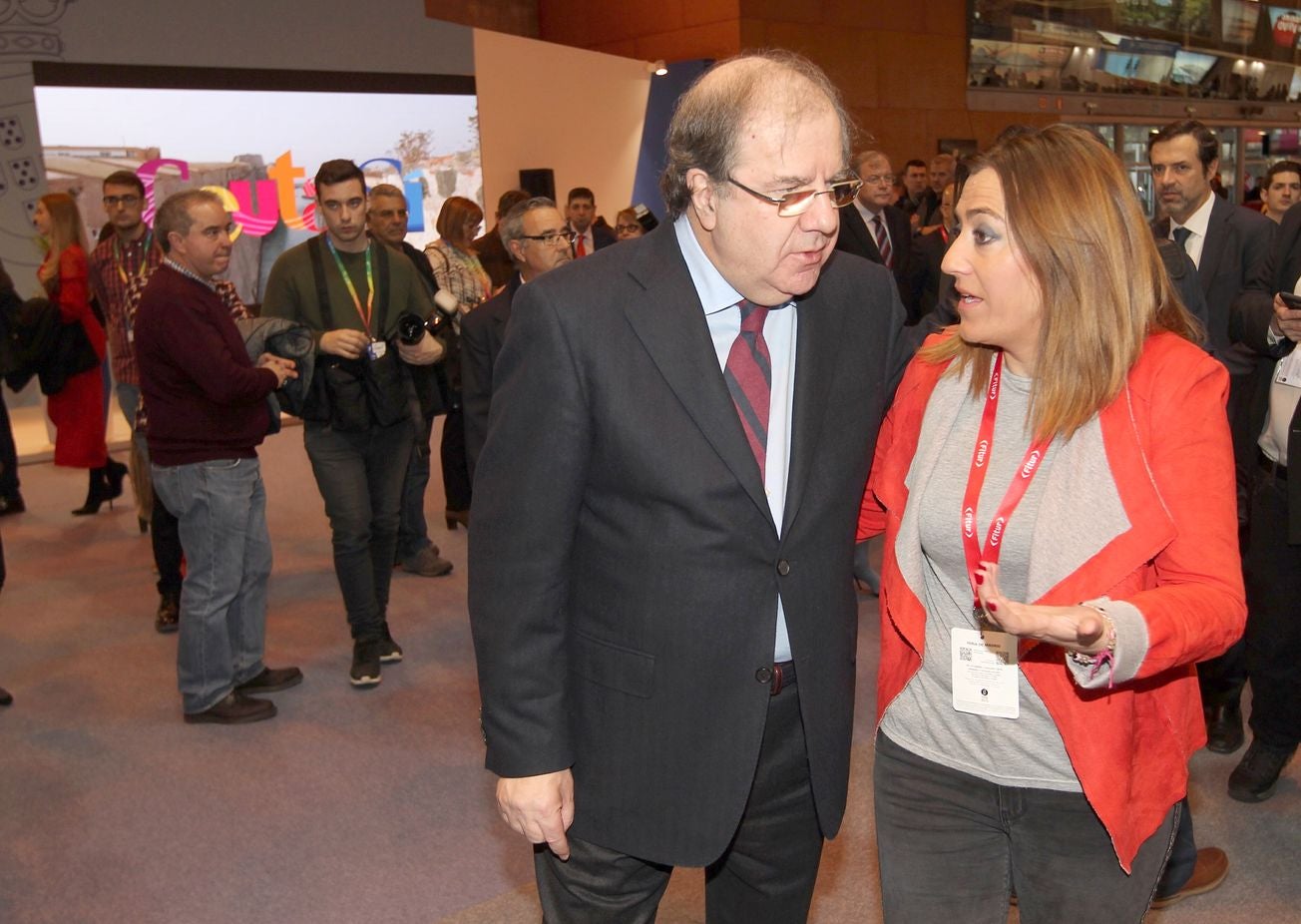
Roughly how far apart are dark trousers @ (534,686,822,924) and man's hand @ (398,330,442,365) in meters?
2.73

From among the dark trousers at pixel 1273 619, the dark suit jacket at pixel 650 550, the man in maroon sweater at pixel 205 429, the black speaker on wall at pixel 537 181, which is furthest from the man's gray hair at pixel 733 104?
the black speaker on wall at pixel 537 181

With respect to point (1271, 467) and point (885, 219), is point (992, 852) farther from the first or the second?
point (885, 219)

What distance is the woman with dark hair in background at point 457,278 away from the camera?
6.50 metres

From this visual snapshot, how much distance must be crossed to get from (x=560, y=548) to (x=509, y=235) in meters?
2.69

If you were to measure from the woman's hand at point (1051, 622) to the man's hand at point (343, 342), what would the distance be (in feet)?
10.3

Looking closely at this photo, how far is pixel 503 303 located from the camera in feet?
13.3

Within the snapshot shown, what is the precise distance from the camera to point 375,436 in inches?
173

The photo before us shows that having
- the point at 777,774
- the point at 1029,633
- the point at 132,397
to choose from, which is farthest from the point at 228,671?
the point at 1029,633

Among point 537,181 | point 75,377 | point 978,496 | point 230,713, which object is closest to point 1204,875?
point 978,496

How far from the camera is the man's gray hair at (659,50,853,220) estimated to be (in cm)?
159

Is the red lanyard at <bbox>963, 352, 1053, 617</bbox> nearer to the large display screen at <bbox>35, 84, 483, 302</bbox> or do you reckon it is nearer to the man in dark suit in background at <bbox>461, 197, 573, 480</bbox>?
the man in dark suit in background at <bbox>461, 197, 573, 480</bbox>

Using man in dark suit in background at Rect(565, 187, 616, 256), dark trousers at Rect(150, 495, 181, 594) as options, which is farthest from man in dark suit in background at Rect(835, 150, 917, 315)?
dark trousers at Rect(150, 495, 181, 594)

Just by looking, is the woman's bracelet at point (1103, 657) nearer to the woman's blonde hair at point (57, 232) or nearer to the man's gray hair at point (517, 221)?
the man's gray hair at point (517, 221)

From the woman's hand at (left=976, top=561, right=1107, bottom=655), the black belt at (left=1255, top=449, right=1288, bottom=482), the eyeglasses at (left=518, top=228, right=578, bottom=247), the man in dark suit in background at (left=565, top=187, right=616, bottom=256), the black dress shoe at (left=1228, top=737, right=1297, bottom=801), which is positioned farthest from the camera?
the man in dark suit in background at (left=565, top=187, right=616, bottom=256)
